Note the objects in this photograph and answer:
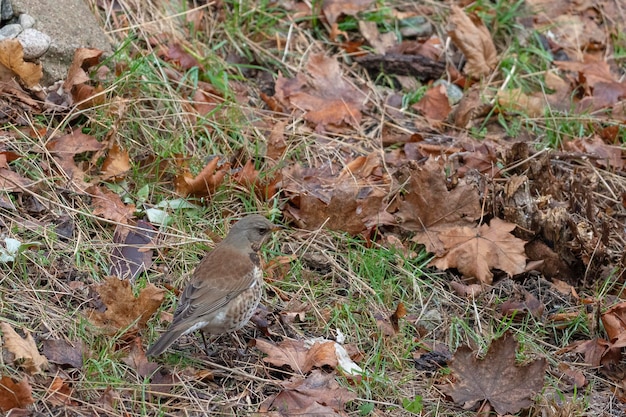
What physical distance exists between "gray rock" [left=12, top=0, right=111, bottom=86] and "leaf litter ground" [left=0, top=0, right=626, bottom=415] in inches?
7.4

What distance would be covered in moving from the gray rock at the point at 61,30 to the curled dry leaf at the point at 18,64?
141 mm

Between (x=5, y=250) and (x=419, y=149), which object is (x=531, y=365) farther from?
(x=5, y=250)

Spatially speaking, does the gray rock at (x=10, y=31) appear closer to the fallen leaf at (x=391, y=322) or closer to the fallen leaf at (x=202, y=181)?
the fallen leaf at (x=202, y=181)

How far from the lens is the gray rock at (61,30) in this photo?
5832 millimetres

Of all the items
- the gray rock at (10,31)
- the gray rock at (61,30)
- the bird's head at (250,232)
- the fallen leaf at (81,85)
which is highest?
the gray rock at (10,31)

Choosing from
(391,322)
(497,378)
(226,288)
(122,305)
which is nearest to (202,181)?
(226,288)

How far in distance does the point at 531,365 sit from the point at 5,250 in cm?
289

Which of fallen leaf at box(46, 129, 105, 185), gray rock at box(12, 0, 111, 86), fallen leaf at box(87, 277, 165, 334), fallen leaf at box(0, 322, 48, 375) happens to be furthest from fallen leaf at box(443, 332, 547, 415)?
gray rock at box(12, 0, 111, 86)

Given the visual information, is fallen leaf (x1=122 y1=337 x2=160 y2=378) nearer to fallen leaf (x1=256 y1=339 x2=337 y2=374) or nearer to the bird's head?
fallen leaf (x1=256 y1=339 x2=337 y2=374)

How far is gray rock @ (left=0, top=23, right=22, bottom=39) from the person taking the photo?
5711 mm

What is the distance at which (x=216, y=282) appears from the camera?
4.54 metres

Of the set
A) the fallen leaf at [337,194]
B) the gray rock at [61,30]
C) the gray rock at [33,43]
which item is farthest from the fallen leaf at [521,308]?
the gray rock at [33,43]

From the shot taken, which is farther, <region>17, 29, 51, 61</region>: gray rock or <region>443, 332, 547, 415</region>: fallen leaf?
<region>17, 29, 51, 61</region>: gray rock

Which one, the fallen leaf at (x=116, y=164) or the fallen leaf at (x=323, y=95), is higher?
the fallen leaf at (x=116, y=164)
